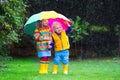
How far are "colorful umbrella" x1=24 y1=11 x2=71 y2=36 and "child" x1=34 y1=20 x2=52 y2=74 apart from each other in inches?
7.6

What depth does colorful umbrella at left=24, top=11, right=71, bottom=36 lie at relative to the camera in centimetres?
1258

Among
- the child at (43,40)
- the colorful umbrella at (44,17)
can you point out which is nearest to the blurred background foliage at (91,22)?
the colorful umbrella at (44,17)

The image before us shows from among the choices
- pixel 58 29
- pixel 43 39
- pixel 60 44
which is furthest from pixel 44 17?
pixel 60 44

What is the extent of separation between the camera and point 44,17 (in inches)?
494

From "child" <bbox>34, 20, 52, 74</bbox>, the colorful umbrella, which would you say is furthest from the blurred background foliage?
"child" <bbox>34, 20, 52, 74</bbox>

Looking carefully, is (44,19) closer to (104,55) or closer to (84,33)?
(84,33)

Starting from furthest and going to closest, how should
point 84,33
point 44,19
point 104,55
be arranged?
point 104,55, point 84,33, point 44,19

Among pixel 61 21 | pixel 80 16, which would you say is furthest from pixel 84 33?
pixel 61 21

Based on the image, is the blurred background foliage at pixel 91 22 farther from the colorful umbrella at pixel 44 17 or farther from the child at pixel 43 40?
the child at pixel 43 40

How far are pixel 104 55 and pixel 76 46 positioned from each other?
162 cm

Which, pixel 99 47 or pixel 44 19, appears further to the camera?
pixel 99 47

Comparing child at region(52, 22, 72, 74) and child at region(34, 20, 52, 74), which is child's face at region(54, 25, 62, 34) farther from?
child at region(34, 20, 52, 74)

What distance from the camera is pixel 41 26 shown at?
1272cm

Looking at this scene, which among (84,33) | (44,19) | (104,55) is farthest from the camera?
(104,55)
